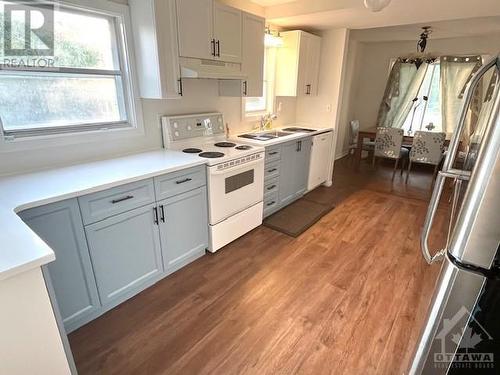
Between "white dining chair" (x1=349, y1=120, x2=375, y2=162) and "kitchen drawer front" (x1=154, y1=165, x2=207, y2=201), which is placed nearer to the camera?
"kitchen drawer front" (x1=154, y1=165, x2=207, y2=201)

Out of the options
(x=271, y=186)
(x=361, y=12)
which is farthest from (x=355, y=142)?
(x=271, y=186)

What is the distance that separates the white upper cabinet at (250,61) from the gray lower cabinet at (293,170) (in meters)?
0.75

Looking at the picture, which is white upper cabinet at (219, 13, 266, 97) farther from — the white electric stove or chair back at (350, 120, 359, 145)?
chair back at (350, 120, 359, 145)

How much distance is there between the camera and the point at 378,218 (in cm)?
335

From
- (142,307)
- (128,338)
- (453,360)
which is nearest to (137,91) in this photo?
(142,307)

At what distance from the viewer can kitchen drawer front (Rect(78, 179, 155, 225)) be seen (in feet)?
5.33

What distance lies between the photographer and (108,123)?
227 centimetres

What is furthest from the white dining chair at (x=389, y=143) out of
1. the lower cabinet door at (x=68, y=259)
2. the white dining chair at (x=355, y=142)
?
the lower cabinet door at (x=68, y=259)

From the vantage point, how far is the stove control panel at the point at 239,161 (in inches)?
93.4

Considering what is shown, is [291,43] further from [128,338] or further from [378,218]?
[128,338]

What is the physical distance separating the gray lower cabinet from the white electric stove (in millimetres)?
521

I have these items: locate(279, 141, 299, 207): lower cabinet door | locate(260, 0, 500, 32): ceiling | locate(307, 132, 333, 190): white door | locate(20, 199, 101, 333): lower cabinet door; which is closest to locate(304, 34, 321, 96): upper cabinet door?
locate(260, 0, 500, 32): ceiling

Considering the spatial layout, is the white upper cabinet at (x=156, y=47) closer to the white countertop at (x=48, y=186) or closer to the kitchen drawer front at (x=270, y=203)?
the white countertop at (x=48, y=186)

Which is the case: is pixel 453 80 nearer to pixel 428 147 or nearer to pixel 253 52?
pixel 428 147
